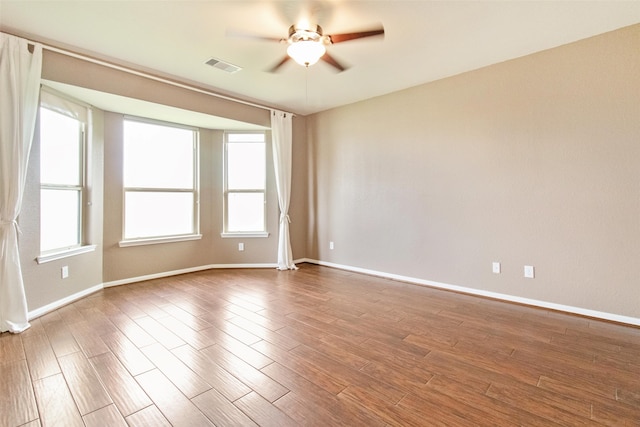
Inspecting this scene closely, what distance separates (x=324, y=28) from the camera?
261 cm

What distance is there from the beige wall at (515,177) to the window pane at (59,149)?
3667 mm

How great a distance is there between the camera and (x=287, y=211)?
195 inches

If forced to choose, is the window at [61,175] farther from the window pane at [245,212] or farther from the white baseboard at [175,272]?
the window pane at [245,212]

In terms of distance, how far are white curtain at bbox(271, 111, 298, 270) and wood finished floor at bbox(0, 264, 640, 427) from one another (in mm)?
1562

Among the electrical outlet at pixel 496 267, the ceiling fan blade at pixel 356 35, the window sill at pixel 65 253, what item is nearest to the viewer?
the ceiling fan blade at pixel 356 35

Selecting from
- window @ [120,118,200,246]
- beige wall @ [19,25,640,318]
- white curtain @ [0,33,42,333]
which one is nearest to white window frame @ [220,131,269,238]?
beige wall @ [19,25,640,318]

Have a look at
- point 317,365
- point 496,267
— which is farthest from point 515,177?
point 317,365

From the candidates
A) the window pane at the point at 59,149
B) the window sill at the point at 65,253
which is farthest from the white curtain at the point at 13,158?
the window pane at the point at 59,149

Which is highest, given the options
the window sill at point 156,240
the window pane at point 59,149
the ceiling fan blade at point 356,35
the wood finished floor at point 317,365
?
the ceiling fan blade at point 356,35

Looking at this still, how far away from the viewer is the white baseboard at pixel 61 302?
2828mm

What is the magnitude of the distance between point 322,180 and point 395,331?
10.2 ft

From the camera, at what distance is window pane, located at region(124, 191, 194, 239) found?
13.5 ft

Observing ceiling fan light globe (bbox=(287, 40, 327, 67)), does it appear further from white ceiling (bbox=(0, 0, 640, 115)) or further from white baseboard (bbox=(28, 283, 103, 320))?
white baseboard (bbox=(28, 283, 103, 320))

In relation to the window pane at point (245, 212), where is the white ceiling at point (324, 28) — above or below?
above
